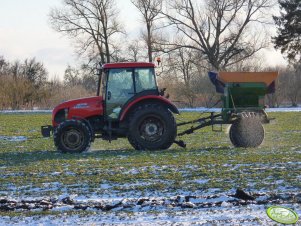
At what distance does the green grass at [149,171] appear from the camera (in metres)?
7.98

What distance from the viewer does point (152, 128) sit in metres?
13.1

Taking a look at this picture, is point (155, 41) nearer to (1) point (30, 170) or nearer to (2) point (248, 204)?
(1) point (30, 170)

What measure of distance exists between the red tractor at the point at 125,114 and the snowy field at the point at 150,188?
2.57 ft

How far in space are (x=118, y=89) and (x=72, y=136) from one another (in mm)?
1514

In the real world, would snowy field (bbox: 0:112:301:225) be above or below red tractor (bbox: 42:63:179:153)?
below

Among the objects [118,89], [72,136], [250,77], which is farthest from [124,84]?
[250,77]

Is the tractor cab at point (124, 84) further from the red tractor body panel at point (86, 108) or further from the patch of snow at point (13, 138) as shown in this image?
the patch of snow at point (13, 138)

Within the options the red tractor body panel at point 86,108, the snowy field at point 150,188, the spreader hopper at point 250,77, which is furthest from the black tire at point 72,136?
the spreader hopper at point 250,77

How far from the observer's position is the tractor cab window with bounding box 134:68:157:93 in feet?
42.9

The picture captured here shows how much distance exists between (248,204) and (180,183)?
161 cm

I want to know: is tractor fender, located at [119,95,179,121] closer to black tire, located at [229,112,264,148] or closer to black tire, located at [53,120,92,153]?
black tire, located at [53,120,92,153]

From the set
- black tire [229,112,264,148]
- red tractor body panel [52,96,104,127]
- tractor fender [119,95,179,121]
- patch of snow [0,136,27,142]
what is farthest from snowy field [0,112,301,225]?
patch of snow [0,136,27,142]

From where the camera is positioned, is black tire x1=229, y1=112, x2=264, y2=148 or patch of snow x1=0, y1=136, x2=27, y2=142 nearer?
black tire x1=229, y1=112, x2=264, y2=148

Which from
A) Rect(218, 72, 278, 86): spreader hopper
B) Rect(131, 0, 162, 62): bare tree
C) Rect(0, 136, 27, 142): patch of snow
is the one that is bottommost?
Rect(0, 136, 27, 142): patch of snow
